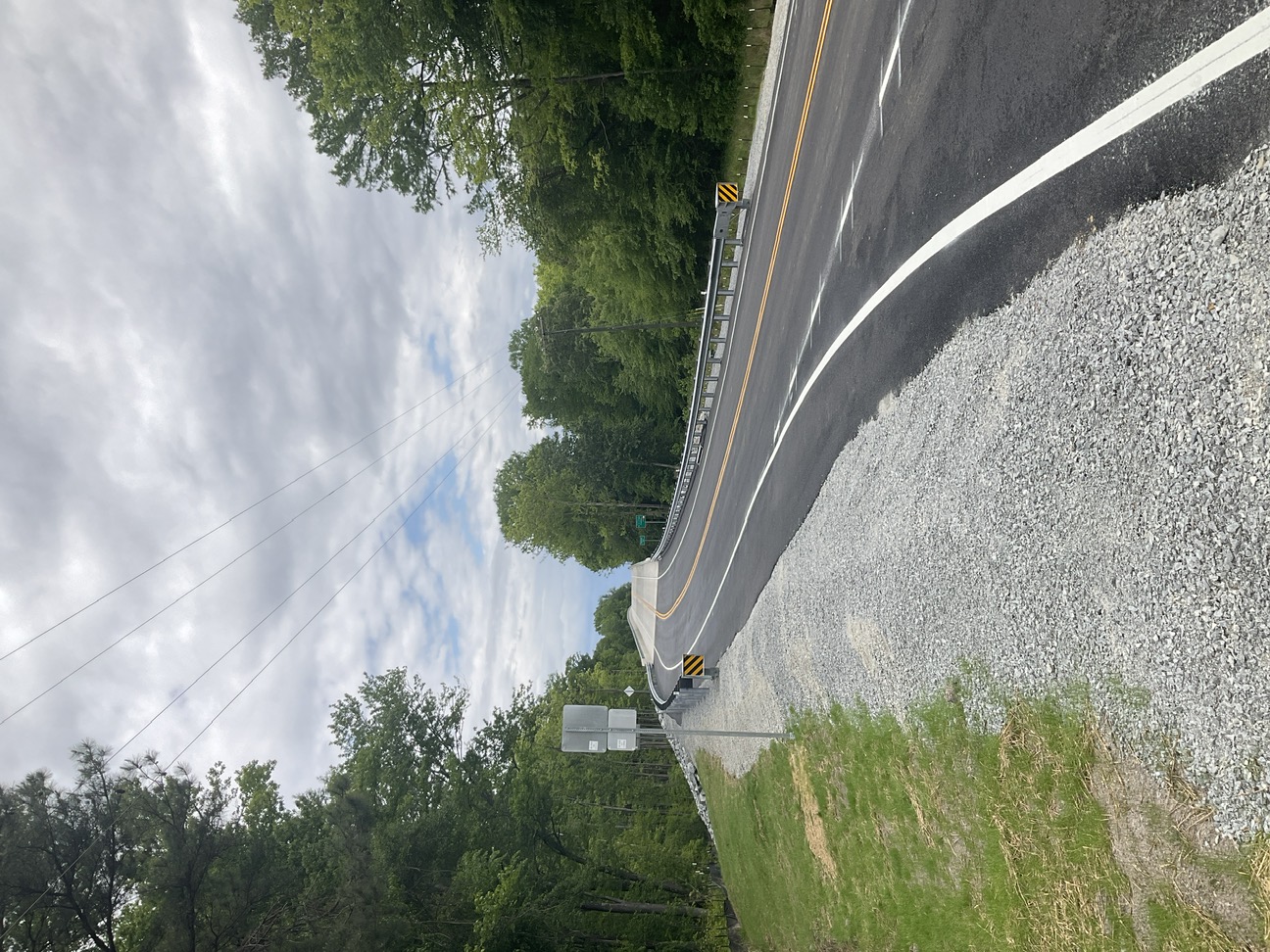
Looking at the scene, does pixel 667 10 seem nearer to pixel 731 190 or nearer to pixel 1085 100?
pixel 731 190

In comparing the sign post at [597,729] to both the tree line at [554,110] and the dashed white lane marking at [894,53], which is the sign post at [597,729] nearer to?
the dashed white lane marking at [894,53]

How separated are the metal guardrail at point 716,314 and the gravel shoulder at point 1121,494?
1297cm

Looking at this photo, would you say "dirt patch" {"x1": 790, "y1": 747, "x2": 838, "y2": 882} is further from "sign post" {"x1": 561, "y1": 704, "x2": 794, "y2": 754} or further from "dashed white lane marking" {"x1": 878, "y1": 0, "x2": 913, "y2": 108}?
"dashed white lane marking" {"x1": 878, "y1": 0, "x2": 913, "y2": 108}

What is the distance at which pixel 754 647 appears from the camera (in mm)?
18875

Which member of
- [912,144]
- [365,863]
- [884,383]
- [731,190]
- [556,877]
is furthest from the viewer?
[556,877]

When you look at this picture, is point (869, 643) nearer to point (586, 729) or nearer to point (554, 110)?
point (586, 729)

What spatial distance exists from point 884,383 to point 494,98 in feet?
56.2

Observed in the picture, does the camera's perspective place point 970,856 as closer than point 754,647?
Yes

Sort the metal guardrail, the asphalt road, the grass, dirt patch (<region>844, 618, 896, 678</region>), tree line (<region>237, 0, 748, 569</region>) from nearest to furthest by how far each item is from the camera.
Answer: the grass < the asphalt road < dirt patch (<region>844, 618, 896, 678</region>) < tree line (<region>237, 0, 748, 569</region>) < the metal guardrail

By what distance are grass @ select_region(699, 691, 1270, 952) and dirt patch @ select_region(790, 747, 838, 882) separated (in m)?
0.06

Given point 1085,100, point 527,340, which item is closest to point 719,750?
point 1085,100

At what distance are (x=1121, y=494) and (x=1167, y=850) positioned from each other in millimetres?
2861

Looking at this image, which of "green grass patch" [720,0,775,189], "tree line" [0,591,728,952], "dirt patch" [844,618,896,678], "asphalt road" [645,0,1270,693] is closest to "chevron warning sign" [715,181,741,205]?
"green grass patch" [720,0,775,189]

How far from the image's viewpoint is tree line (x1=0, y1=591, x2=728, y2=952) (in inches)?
685
